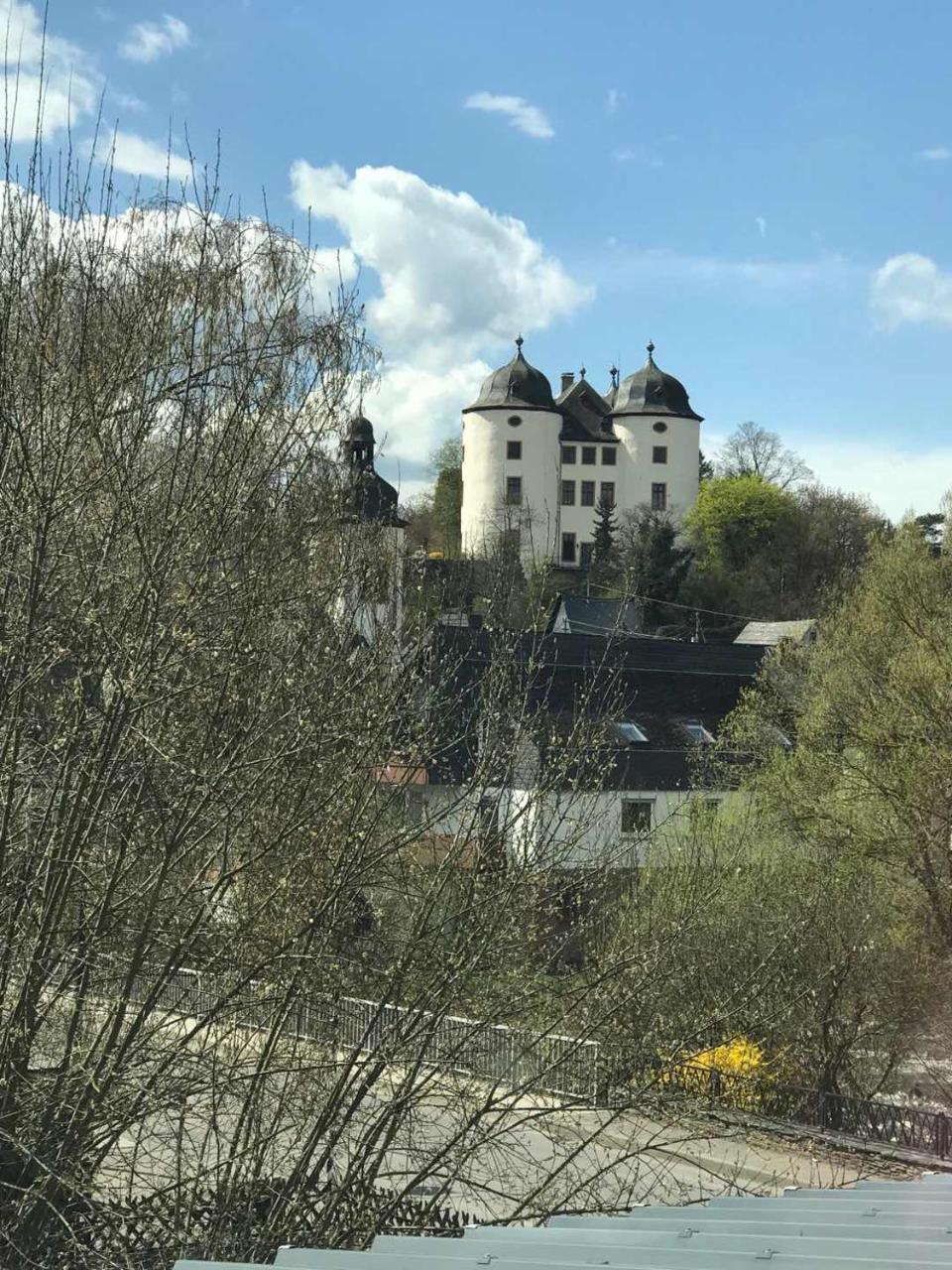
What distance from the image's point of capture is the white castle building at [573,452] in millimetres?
75562

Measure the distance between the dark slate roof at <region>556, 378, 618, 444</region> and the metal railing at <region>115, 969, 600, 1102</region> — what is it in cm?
7115

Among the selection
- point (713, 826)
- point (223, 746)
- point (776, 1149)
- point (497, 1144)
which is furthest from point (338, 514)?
point (713, 826)

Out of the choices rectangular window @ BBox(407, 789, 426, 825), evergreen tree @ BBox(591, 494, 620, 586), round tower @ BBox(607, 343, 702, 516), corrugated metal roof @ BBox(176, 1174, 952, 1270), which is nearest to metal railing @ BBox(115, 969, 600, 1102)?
rectangular window @ BBox(407, 789, 426, 825)

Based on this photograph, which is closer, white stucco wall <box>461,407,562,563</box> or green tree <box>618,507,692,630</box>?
green tree <box>618,507,692,630</box>

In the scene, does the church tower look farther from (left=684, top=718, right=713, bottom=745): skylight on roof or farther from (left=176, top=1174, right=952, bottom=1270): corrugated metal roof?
(left=684, top=718, right=713, bottom=745): skylight on roof

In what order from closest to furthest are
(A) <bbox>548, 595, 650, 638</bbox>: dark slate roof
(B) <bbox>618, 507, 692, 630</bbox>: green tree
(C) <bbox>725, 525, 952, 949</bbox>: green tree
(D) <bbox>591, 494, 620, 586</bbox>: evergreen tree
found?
(C) <bbox>725, 525, 952, 949</bbox>: green tree → (A) <bbox>548, 595, 650, 638</bbox>: dark slate roof → (B) <bbox>618, 507, 692, 630</bbox>: green tree → (D) <bbox>591, 494, 620, 586</bbox>: evergreen tree

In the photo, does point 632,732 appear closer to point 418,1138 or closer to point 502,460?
point 418,1138

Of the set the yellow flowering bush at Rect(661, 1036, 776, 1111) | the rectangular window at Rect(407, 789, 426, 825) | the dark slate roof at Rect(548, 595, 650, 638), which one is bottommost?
the yellow flowering bush at Rect(661, 1036, 776, 1111)

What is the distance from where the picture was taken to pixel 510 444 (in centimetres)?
7625

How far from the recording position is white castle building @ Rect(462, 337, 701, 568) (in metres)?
75.6

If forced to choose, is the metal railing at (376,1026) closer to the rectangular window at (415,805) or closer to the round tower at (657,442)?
the rectangular window at (415,805)

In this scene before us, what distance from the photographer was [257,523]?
7.93m

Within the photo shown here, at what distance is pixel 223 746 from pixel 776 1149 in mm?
8953

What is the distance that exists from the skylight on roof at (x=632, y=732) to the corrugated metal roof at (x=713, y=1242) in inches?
1085
